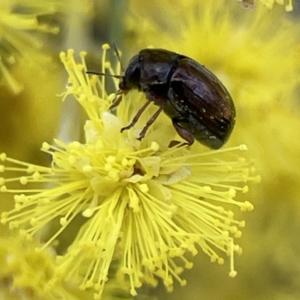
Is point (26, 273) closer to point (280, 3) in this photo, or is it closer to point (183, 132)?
point (183, 132)

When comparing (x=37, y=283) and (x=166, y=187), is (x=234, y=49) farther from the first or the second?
(x=37, y=283)

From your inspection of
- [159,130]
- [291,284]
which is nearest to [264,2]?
[159,130]

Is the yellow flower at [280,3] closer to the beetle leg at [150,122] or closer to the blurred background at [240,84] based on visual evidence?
the blurred background at [240,84]

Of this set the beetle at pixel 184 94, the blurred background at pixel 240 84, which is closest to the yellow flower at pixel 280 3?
the blurred background at pixel 240 84

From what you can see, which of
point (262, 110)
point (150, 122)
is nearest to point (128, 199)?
point (150, 122)

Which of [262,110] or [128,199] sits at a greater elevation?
[262,110]

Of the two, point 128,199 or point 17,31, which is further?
point 17,31

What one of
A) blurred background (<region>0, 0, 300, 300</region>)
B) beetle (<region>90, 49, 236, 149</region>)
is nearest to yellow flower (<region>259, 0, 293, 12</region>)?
blurred background (<region>0, 0, 300, 300</region>)
